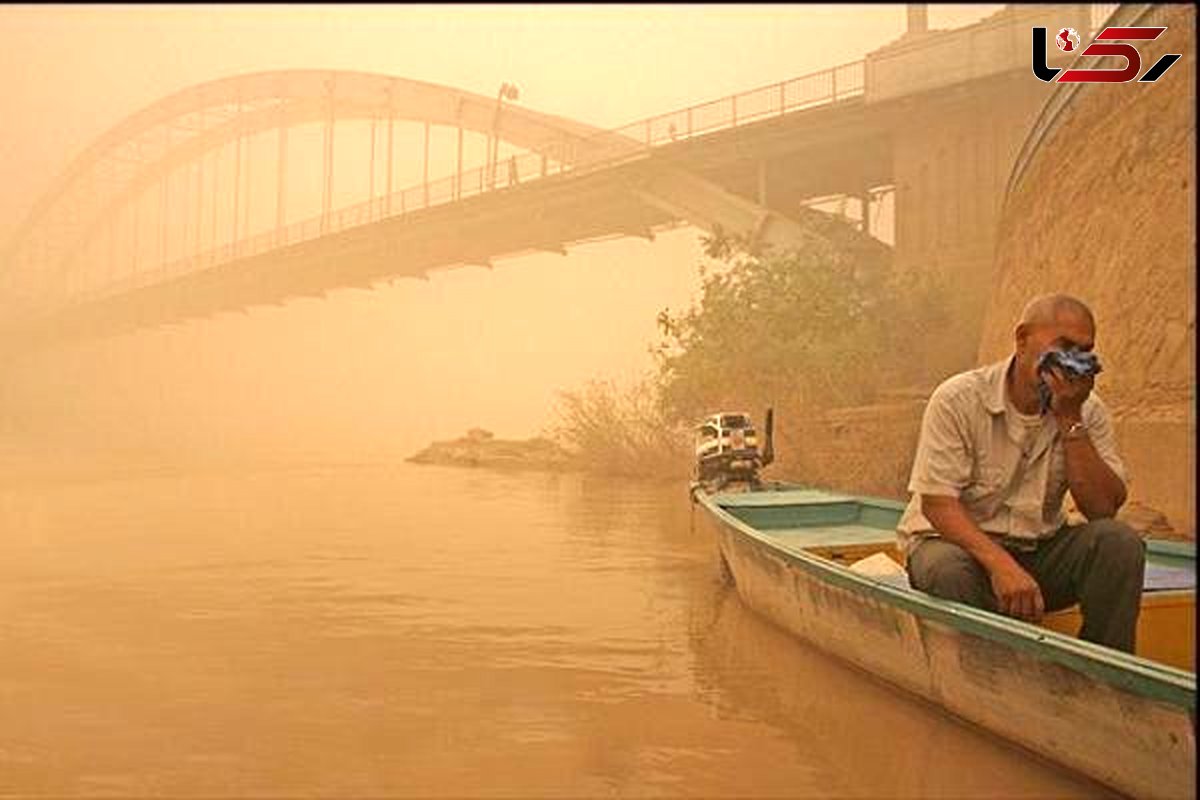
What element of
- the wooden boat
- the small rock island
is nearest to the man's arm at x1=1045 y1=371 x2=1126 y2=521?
the wooden boat

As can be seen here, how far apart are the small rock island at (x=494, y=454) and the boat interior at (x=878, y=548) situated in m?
17.0

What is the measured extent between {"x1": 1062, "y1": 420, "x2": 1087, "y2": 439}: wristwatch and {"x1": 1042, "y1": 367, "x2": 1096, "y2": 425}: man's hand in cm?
2

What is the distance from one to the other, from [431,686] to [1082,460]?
3089 mm

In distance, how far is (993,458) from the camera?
3402 mm

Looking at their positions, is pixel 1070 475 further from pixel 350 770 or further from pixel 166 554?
pixel 166 554

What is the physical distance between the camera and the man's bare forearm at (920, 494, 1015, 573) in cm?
332

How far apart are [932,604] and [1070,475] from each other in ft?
2.36

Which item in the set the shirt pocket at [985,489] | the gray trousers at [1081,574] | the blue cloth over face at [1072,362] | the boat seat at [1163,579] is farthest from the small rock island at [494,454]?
the blue cloth over face at [1072,362]

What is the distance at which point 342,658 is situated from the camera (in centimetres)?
527

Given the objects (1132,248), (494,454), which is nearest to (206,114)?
(494,454)

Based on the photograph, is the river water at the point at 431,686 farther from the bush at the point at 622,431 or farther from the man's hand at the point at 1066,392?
the bush at the point at 622,431

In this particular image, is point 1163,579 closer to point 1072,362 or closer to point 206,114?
point 1072,362

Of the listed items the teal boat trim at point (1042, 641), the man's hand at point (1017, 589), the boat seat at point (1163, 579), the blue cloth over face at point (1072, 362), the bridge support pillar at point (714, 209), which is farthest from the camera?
the bridge support pillar at point (714, 209)

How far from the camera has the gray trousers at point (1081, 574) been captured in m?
3.25
